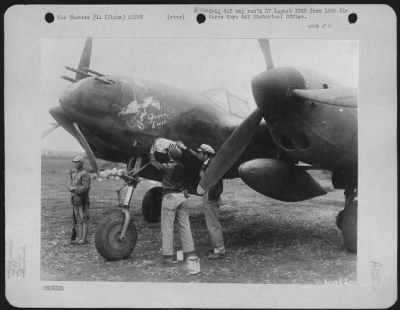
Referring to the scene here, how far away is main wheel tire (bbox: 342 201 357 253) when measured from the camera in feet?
15.0

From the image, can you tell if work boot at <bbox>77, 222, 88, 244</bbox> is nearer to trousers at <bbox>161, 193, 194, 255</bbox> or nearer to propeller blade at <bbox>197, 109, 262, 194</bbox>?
trousers at <bbox>161, 193, 194, 255</bbox>

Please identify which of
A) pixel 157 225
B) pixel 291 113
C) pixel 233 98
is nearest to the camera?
pixel 291 113

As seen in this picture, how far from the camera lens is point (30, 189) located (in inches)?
185

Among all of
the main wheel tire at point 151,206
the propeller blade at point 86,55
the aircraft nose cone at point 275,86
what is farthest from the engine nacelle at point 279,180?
the propeller blade at point 86,55

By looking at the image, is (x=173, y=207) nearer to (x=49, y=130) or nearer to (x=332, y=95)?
(x=49, y=130)

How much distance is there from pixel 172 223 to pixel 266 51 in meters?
1.98

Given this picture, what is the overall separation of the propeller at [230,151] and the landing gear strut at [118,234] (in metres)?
0.80

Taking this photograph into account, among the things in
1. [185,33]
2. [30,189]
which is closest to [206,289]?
[30,189]

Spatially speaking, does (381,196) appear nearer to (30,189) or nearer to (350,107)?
(350,107)

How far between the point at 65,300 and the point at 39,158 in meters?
1.48

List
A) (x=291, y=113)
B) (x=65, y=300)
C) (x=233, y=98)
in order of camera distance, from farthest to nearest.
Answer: (x=233, y=98) < (x=65, y=300) < (x=291, y=113)

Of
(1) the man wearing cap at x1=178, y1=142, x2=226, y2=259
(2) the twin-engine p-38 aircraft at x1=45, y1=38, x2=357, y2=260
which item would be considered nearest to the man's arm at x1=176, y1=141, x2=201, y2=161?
(1) the man wearing cap at x1=178, y1=142, x2=226, y2=259

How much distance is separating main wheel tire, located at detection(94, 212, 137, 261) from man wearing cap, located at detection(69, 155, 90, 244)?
1.35 feet

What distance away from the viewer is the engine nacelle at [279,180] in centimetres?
505
